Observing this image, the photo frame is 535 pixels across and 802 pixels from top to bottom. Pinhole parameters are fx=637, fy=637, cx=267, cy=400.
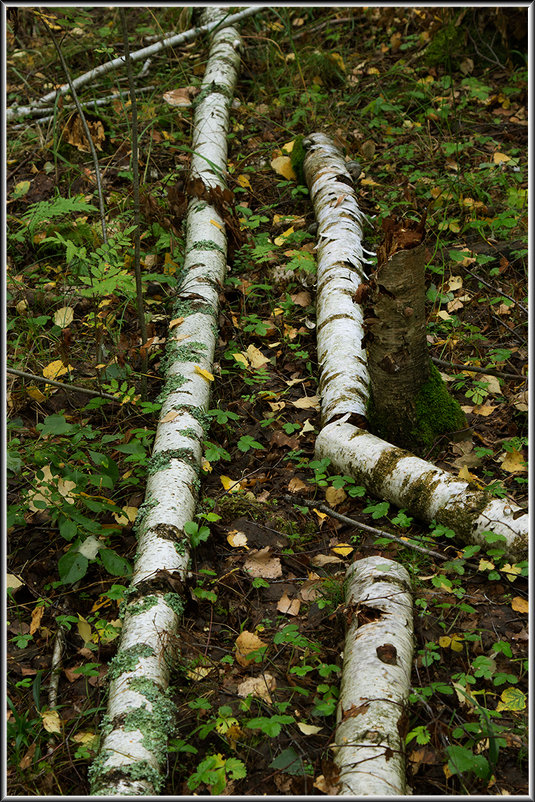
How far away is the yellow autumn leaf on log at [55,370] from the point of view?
3994 millimetres

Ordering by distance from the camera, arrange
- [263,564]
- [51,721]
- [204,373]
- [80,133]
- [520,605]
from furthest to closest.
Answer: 1. [80,133]
2. [204,373]
3. [263,564]
4. [520,605]
5. [51,721]

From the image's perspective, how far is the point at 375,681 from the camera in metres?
2.26

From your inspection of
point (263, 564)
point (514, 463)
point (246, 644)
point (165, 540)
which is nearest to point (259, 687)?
point (246, 644)

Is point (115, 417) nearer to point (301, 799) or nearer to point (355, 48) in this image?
point (301, 799)

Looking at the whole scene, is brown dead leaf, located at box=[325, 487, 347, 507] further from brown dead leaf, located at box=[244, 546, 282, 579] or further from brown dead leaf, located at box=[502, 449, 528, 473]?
brown dead leaf, located at box=[502, 449, 528, 473]

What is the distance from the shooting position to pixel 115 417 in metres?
3.84

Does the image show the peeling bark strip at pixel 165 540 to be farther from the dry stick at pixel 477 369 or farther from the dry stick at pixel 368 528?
the dry stick at pixel 477 369

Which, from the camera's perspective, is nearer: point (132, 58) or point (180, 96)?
point (180, 96)

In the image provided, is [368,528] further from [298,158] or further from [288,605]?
[298,158]

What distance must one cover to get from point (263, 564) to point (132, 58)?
5886 mm

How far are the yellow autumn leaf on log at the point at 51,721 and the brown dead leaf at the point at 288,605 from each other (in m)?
0.98

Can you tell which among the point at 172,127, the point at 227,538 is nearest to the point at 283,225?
the point at 172,127

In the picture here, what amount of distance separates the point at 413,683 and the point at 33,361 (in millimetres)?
3027

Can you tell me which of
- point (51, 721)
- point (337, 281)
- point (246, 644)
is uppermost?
point (337, 281)
